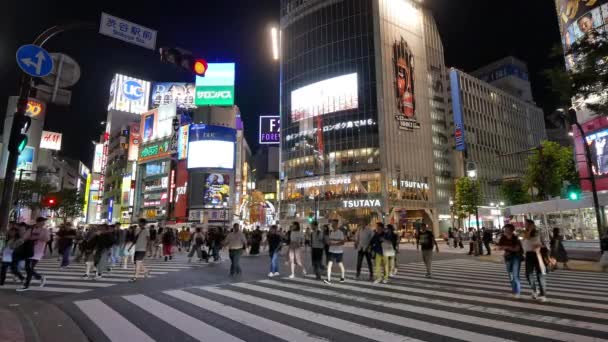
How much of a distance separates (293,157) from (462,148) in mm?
32376

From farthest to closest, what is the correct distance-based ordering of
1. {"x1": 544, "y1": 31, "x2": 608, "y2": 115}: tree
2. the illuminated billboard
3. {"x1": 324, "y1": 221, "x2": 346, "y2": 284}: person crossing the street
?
the illuminated billboard → {"x1": 324, "y1": 221, "x2": 346, "y2": 284}: person crossing the street → {"x1": 544, "y1": 31, "x2": 608, "y2": 115}: tree

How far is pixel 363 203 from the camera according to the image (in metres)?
58.3

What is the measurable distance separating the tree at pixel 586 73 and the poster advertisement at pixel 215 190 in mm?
54128

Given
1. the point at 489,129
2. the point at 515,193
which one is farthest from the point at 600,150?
the point at 489,129

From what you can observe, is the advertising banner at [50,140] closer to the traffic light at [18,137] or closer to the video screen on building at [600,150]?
the traffic light at [18,137]

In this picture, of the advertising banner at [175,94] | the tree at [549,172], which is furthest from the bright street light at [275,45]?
the tree at [549,172]

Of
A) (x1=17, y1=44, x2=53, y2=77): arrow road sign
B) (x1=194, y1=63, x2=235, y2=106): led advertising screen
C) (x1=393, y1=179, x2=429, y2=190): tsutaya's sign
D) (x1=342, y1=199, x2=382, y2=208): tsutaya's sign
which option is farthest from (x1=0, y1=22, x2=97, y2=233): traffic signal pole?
(x1=194, y1=63, x2=235, y2=106): led advertising screen

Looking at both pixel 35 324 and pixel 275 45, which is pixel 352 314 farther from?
pixel 275 45

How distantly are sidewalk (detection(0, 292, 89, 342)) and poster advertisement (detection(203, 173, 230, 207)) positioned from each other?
53096 millimetres

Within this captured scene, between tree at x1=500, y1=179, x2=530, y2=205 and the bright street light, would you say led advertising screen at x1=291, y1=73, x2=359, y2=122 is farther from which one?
tree at x1=500, y1=179, x2=530, y2=205

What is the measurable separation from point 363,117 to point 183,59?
55.7 meters

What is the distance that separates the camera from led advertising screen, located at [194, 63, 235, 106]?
6406cm

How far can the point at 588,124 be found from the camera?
32.3 metres

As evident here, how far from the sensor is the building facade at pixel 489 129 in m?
73.7
